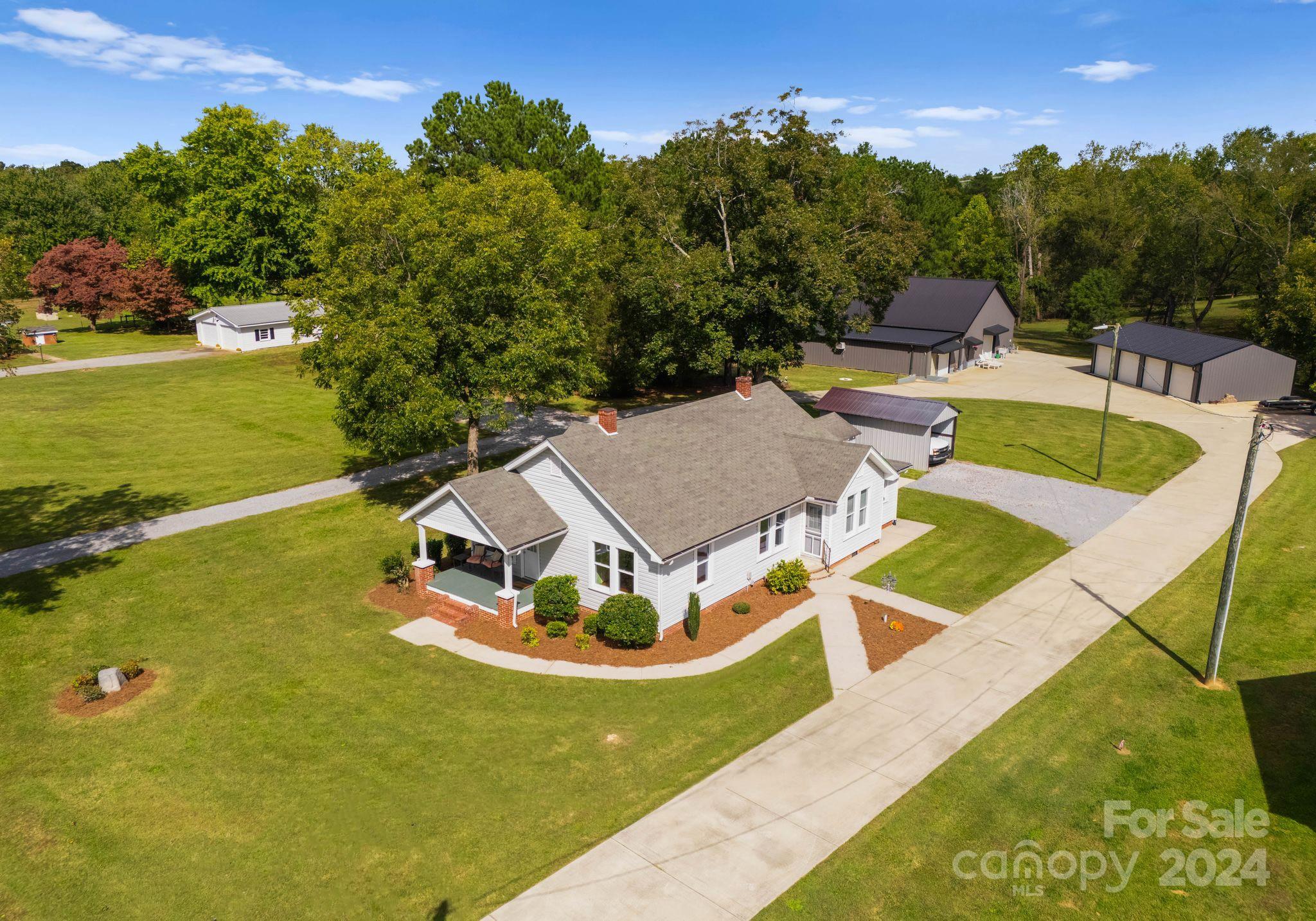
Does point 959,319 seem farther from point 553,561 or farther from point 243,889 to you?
point 243,889

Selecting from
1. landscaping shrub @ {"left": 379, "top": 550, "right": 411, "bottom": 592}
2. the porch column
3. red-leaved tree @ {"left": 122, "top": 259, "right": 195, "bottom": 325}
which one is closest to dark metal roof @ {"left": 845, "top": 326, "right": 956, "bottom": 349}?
the porch column

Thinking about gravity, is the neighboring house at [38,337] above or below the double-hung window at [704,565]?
above

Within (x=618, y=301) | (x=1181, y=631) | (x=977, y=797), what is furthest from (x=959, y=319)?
(x=977, y=797)

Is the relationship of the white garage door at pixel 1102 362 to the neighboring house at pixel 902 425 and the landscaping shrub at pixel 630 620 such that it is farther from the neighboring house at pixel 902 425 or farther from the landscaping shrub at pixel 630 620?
the landscaping shrub at pixel 630 620

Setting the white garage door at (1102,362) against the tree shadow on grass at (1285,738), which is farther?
the white garage door at (1102,362)

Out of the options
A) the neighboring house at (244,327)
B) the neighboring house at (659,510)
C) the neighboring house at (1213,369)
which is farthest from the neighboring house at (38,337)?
the neighboring house at (1213,369)

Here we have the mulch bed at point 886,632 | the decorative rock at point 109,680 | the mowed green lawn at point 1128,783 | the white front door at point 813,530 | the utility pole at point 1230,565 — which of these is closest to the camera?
the mowed green lawn at point 1128,783

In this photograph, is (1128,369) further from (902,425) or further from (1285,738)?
(1285,738)

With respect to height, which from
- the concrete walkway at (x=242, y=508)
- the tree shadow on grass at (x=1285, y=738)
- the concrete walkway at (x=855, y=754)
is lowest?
the tree shadow on grass at (x=1285, y=738)

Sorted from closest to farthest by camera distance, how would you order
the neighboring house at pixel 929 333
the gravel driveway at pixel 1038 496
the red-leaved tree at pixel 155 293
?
the gravel driveway at pixel 1038 496, the neighboring house at pixel 929 333, the red-leaved tree at pixel 155 293
